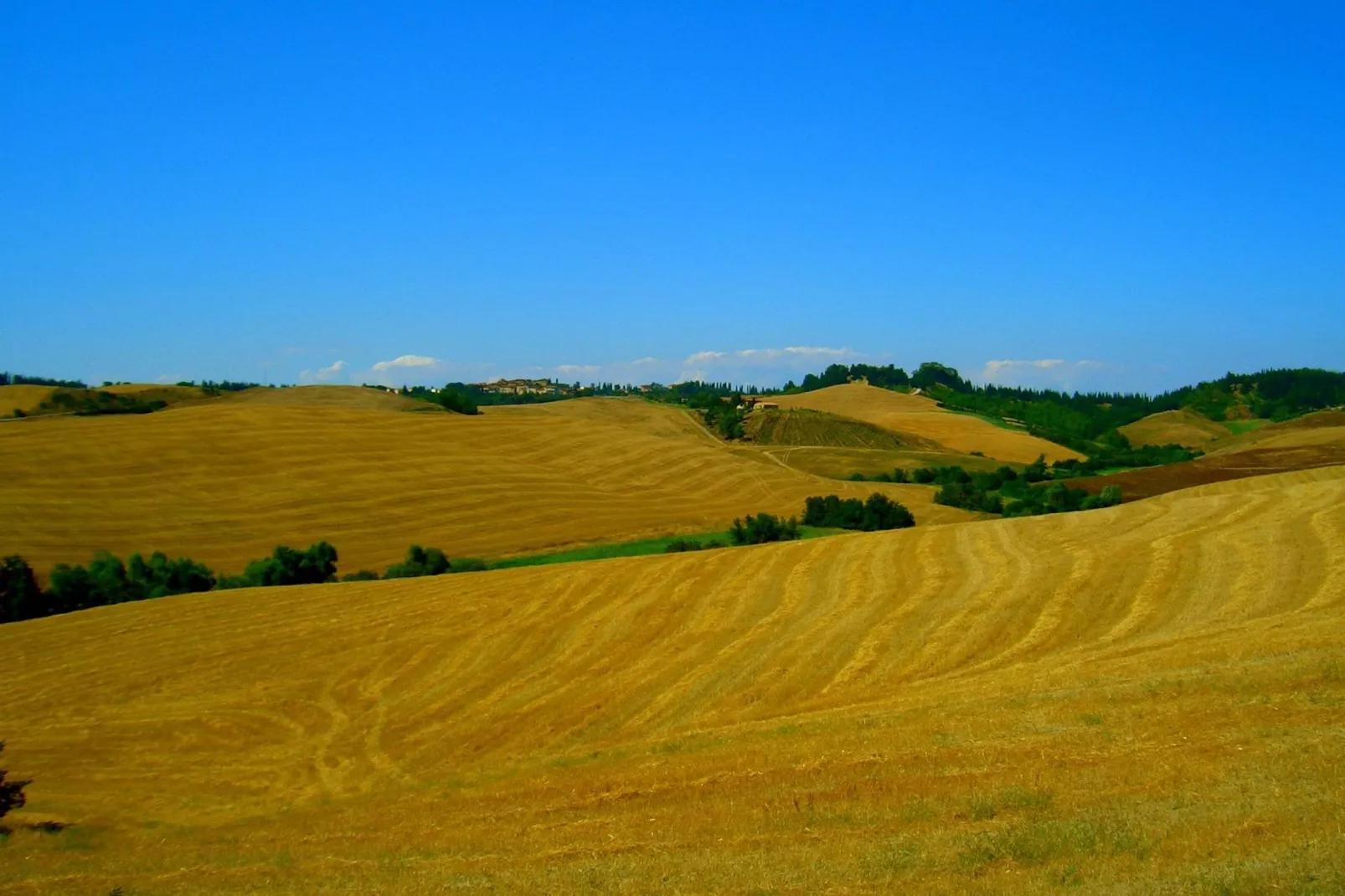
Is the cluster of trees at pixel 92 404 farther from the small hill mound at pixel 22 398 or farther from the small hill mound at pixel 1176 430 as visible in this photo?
the small hill mound at pixel 1176 430

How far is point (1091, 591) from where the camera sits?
28672mm

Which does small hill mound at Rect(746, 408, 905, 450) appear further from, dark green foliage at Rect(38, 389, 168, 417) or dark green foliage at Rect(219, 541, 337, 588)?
→ dark green foliage at Rect(219, 541, 337, 588)

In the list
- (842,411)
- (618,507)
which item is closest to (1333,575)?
(618,507)

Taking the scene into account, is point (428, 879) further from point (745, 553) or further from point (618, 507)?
point (618, 507)

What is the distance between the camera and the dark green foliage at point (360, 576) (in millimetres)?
55031

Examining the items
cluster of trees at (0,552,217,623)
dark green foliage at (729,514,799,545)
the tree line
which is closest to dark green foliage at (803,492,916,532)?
dark green foliage at (729,514,799,545)

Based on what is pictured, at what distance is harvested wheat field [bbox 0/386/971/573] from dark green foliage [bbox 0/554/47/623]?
4.49 m

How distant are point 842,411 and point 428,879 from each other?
158189 mm

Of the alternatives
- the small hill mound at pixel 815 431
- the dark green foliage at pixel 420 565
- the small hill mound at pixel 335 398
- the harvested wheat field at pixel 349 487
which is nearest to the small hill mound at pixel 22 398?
the small hill mound at pixel 335 398

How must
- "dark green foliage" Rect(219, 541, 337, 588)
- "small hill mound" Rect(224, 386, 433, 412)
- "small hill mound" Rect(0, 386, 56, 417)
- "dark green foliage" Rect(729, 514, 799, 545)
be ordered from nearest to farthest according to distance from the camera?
"dark green foliage" Rect(219, 541, 337, 588)
"dark green foliage" Rect(729, 514, 799, 545)
"small hill mound" Rect(0, 386, 56, 417)
"small hill mound" Rect(224, 386, 433, 412)

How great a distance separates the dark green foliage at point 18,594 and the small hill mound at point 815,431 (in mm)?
87266

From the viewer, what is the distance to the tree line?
49312 millimetres

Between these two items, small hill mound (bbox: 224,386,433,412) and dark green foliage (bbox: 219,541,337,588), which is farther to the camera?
small hill mound (bbox: 224,386,433,412)

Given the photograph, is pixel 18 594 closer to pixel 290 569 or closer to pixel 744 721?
pixel 290 569
